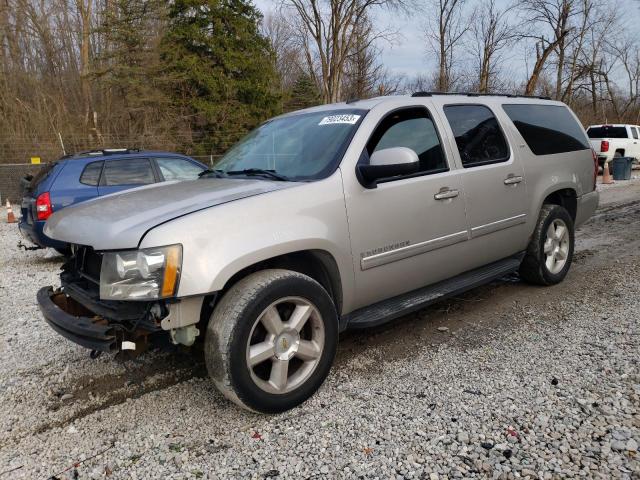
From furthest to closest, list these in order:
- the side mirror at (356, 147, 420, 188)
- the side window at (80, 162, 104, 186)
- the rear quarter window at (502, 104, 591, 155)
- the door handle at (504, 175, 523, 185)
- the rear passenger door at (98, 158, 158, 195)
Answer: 1. the rear passenger door at (98, 158, 158, 195)
2. the side window at (80, 162, 104, 186)
3. the rear quarter window at (502, 104, 591, 155)
4. the door handle at (504, 175, 523, 185)
5. the side mirror at (356, 147, 420, 188)

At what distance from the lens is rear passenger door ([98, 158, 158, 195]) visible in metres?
7.40

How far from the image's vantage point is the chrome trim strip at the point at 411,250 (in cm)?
318

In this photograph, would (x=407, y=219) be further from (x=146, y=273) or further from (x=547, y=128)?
(x=547, y=128)

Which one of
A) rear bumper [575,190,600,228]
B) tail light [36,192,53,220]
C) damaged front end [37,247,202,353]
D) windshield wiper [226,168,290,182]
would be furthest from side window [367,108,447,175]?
tail light [36,192,53,220]

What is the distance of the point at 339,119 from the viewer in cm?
349

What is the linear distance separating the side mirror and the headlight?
1.30 metres

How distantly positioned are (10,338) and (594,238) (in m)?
7.46

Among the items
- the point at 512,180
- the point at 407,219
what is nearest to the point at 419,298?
the point at 407,219

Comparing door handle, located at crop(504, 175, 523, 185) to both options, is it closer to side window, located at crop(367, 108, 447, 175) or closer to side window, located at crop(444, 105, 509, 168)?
side window, located at crop(444, 105, 509, 168)

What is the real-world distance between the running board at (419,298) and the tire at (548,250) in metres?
0.36

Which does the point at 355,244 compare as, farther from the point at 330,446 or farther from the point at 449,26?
the point at 449,26

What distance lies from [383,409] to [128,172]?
626cm

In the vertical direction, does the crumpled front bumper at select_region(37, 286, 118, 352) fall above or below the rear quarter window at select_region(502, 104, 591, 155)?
below

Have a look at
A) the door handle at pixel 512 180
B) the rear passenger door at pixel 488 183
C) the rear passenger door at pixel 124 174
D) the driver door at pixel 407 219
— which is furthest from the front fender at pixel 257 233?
the rear passenger door at pixel 124 174
